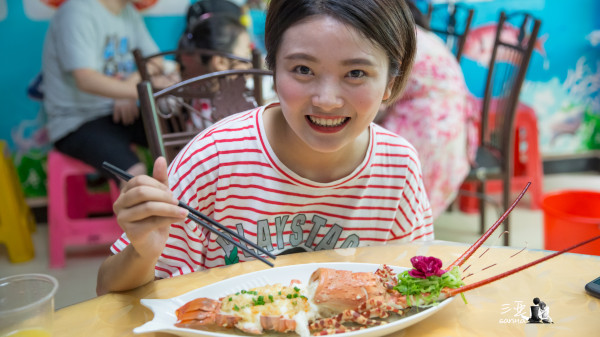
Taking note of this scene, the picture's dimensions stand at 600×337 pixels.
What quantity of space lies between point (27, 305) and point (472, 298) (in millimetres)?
697

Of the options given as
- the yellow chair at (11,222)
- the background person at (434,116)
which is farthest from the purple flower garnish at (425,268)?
the yellow chair at (11,222)

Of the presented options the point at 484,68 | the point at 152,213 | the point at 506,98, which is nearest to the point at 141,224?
the point at 152,213

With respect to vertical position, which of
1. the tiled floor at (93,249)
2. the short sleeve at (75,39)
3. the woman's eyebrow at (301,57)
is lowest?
the tiled floor at (93,249)

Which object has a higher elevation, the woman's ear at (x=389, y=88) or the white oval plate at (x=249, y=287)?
the woman's ear at (x=389, y=88)

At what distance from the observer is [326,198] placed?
1282 mm

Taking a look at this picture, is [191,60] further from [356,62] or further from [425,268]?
[425,268]

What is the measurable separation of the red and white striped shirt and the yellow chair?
7.08 feet

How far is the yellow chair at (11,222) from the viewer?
290 cm

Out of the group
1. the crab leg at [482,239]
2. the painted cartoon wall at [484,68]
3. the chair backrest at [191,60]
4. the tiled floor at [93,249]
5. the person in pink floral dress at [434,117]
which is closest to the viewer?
the crab leg at [482,239]

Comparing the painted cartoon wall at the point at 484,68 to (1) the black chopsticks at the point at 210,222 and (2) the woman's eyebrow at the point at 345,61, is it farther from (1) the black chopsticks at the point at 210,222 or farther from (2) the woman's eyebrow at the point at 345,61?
(1) the black chopsticks at the point at 210,222

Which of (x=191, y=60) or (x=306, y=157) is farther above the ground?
(x=191, y=60)

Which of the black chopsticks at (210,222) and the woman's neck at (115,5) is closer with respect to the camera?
the black chopsticks at (210,222)

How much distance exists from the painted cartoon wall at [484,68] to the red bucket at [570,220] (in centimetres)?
179

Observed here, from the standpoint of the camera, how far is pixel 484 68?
410 cm
